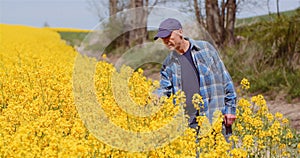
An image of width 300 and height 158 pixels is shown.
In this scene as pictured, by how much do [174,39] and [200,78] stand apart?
0.50 metres

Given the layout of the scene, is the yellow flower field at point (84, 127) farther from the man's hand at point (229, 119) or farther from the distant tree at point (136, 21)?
the distant tree at point (136, 21)

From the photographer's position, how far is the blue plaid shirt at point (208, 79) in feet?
16.0

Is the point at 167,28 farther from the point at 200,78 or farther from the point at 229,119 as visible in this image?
the point at 229,119

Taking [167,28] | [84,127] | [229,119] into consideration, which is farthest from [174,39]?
[84,127]

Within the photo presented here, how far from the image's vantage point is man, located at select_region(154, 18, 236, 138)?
489 centimetres

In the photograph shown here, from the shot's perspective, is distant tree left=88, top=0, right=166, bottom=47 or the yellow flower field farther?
distant tree left=88, top=0, right=166, bottom=47

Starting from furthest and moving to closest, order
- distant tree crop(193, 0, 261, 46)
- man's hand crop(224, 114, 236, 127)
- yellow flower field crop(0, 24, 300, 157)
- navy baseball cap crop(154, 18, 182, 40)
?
distant tree crop(193, 0, 261, 46) < man's hand crop(224, 114, 236, 127) < navy baseball cap crop(154, 18, 182, 40) < yellow flower field crop(0, 24, 300, 157)

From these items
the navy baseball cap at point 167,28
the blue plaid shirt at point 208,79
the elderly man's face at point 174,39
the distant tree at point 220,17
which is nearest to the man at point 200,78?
the blue plaid shirt at point 208,79

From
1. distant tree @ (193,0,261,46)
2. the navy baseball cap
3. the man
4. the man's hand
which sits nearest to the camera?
the navy baseball cap

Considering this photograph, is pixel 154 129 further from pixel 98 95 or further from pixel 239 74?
pixel 239 74

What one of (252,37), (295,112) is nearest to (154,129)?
(295,112)

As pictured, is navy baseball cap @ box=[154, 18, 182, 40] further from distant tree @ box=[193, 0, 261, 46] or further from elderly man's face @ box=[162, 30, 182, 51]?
distant tree @ box=[193, 0, 261, 46]

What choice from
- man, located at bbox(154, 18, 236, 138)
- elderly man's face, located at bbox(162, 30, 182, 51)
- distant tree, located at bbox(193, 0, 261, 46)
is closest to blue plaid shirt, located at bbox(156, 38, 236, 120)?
man, located at bbox(154, 18, 236, 138)

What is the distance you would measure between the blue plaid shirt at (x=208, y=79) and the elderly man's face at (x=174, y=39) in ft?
0.71
